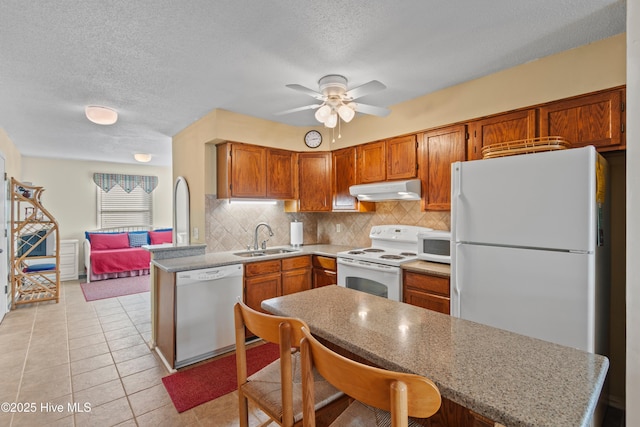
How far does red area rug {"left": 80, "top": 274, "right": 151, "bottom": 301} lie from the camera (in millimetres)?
5030

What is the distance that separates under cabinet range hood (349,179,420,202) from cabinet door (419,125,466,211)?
0.38 feet

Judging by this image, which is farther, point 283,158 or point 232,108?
point 283,158

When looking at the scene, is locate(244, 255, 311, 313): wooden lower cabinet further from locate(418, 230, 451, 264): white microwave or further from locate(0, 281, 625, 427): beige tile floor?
locate(418, 230, 451, 264): white microwave

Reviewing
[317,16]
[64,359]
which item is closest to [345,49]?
[317,16]

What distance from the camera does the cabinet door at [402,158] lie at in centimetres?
315

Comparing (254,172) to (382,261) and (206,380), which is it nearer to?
(382,261)

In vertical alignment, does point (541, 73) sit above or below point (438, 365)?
above

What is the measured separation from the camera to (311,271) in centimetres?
371

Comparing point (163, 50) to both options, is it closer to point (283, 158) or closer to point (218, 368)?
point (283, 158)

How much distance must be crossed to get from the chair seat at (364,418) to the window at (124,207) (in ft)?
24.5

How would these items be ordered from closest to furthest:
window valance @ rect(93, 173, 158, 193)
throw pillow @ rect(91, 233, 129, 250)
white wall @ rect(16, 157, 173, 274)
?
white wall @ rect(16, 157, 173, 274) → throw pillow @ rect(91, 233, 129, 250) → window valance @ rect(93, 173, 158, 193)

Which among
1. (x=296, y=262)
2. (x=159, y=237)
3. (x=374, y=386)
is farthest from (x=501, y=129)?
(x=159, y=237)

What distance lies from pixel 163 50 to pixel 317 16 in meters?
1.15

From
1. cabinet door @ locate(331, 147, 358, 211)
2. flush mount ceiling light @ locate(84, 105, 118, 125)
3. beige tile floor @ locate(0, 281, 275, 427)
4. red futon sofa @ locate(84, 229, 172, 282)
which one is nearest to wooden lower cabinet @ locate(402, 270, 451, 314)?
cabinet door @ locate(331, 147, 358, 211)
